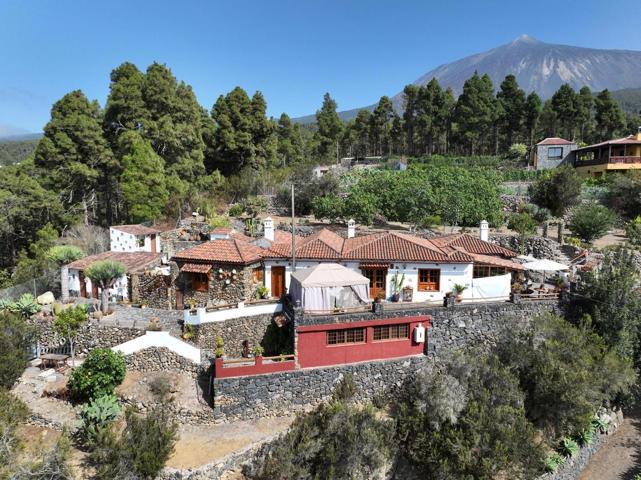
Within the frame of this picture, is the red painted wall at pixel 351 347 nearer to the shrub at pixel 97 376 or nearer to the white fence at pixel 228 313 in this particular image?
the white fence at pixel 228 313

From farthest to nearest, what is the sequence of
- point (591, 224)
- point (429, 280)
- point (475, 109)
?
point (475, 109) < point (591, 224) < point (429, 280)

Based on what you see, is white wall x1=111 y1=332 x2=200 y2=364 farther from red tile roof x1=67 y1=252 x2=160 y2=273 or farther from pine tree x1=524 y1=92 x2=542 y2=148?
pine tree x1=524 y1=92 x2=542 y2=148

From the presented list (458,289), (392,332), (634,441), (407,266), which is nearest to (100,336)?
(392,332)

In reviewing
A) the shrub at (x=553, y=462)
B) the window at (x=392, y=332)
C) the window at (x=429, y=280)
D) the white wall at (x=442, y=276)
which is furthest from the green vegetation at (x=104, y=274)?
the shrub at (x=553, y=462)

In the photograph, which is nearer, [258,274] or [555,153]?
[258,274]

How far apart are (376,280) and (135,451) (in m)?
11.1

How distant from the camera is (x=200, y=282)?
733 inches

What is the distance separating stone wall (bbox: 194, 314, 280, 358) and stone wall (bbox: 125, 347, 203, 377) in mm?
1046

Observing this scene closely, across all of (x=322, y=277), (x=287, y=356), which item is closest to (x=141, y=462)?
(x=287, y=356)

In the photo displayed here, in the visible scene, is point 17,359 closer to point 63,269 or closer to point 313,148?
point 63,269

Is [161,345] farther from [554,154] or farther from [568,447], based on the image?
[554,154]

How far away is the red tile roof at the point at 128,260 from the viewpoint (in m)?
20.1

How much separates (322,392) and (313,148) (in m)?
58.3

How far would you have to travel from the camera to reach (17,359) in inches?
568
